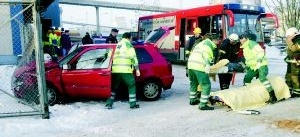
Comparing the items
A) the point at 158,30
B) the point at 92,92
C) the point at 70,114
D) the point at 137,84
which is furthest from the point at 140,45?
the point at 158,30

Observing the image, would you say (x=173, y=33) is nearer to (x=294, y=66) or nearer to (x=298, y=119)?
(x=294, y=66)

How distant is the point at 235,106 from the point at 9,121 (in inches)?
177

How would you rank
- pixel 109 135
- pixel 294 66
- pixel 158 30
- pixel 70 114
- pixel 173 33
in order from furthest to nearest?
pixel 158 30, pixel 173 33, pixel 294 66, pixel 70 114, pixel 109 135

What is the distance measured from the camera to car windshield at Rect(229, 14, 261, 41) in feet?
55.0

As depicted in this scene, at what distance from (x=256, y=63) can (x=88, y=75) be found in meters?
3.79

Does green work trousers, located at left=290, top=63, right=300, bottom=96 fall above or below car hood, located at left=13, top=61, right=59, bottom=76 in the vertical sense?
below

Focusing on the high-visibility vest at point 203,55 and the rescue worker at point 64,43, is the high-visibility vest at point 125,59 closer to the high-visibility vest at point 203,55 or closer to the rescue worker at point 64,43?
the high-visibility vest at point 203,55

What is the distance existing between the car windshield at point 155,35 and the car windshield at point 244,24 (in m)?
4.61

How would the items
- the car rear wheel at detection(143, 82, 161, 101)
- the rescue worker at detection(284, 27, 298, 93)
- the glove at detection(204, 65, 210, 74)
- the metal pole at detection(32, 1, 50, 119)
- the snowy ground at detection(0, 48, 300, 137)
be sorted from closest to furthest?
the snowy ground at detection(0, 48, 300, 137) < the metal pole at detection(32, 1, 50, 119) < the glove at detection(204, 65, 210, 74) < the rescue worker at detection(284, 27, 298, 93) < the car rear wheel at detection(143, 82, 161, 101)

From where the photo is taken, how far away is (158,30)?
70.4 feet

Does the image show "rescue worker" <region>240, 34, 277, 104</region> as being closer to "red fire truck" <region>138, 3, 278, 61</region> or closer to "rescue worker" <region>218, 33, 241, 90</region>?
"rescue worker" <region>218, 33, 241, 90</region>

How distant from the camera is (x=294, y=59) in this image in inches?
399

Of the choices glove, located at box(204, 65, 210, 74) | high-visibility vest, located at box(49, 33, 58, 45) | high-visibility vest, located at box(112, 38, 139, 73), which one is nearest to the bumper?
high-visibility vest, located at box(112, 38, 139, 73)

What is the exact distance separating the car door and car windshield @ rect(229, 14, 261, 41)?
26.2ft
